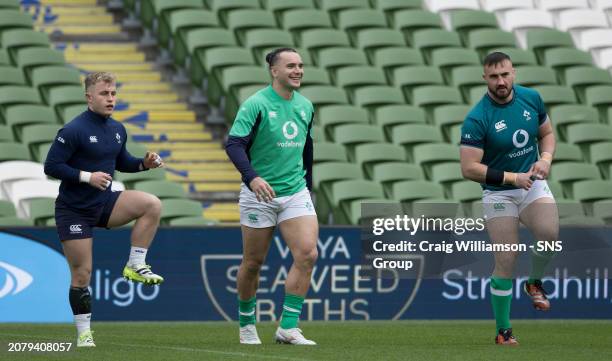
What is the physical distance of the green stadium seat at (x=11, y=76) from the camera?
53.5 ft

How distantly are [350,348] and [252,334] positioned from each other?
0.74m

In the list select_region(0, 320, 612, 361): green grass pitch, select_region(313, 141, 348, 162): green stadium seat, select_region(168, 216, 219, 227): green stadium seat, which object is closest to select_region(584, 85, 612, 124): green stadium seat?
select_region(313, 141, 348, 162): green stadium seat

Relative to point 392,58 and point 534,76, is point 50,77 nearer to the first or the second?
point 392,58

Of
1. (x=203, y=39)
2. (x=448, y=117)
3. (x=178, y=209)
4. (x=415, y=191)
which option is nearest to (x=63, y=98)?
(x=203, y=39)

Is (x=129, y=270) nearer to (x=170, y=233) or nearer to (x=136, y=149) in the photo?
(x=170, y=233)

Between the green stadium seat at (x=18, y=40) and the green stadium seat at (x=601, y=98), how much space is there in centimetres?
688

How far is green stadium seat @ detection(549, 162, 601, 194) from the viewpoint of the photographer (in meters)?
16.7

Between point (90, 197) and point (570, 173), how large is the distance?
836 centimetres

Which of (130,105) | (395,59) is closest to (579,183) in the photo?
(395,59)

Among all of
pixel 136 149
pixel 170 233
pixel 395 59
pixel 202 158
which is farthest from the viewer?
pixel 395 59

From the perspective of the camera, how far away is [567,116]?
58.4ft

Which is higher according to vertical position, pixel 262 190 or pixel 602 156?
pixel 262 190

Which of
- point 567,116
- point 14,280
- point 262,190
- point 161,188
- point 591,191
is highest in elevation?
point 567,116

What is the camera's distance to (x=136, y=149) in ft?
50.6
